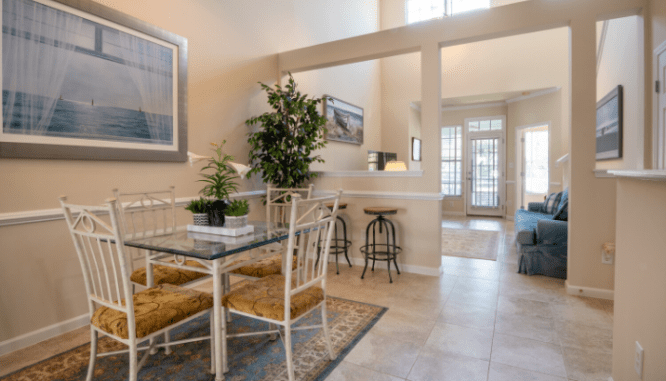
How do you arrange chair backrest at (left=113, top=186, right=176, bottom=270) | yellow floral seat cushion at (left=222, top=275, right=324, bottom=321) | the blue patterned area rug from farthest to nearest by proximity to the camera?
1. chair backrest at (left=113, top=186, right=176, bottom=270)
2. the blue patterned area rug
3. yellow floral seat cushion at (left=222, top=275, right=324, bottom=321)

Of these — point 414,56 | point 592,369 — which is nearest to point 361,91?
point 414,56

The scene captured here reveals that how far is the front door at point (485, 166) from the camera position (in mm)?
8273

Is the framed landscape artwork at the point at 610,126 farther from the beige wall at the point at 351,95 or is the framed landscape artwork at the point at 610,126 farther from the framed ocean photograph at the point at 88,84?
the framed ocean photograph at the point at 88,84

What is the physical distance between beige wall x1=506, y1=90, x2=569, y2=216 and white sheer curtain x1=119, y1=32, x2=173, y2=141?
21.7 ft

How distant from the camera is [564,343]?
229 centimetres

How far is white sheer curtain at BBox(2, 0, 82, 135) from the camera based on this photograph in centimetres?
210

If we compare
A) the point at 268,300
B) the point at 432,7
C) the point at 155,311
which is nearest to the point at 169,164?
the point at 155,311

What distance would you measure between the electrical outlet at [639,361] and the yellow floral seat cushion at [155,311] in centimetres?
192

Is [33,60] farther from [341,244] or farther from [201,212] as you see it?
[341,244]

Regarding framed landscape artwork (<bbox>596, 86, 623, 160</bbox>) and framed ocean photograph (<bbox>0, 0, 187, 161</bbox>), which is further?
framed landscape artwork (<bbox>596, 86, 623, 160</bbox>)

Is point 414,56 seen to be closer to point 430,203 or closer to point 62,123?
point 430,203

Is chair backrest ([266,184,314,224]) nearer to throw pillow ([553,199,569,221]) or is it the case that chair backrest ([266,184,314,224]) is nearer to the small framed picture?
throw pillow ([553,199,569,221])

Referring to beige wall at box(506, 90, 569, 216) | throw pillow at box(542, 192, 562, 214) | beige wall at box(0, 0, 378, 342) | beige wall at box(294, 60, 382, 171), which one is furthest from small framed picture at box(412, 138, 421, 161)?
beige wall at box(0, 0, 378, 342)

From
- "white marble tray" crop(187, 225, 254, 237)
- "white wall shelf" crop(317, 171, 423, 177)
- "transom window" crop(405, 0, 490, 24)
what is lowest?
"white marble tray" crop(187, 225, 254, 237)
